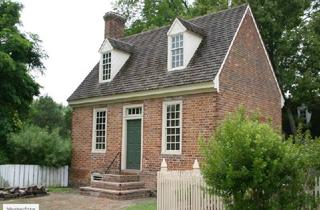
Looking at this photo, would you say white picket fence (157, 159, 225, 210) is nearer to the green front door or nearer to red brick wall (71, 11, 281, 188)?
red brick wall (71, 11, 281, 188)

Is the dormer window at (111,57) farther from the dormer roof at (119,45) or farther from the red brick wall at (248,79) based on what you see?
the red brick wall at (248,79)

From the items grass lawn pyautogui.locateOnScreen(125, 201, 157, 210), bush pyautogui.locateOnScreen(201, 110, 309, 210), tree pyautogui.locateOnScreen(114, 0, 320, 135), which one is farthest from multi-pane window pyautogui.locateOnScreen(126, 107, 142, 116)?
tree pyautogui.locateOnScreen(114, 0, 320, 135)

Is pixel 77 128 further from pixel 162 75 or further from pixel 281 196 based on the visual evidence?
pixel 281 196

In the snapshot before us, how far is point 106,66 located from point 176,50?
436 centimetres

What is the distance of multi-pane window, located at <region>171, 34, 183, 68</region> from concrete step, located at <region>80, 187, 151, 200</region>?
16.1 feet

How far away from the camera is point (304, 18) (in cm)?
2522

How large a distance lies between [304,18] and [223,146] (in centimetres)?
1969

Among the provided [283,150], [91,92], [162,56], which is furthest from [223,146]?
[91,92]

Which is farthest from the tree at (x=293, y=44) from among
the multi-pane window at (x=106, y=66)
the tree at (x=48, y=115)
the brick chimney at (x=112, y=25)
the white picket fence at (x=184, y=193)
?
the tree at (x=48, y=115)

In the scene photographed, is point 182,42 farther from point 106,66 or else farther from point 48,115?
point 48,115

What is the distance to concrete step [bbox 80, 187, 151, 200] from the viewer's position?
47.6 ft

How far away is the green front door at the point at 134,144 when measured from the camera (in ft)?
55.5

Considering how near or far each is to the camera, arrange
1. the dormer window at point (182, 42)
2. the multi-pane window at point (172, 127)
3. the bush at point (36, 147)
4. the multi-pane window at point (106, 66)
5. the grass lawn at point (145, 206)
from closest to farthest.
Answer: the grass lawn at point (145, 206), the multi-pane window at point (172, 127), the dormer window at point (182, 42), the bush at point (36, 147), the multi-pane window at point (106, 66)

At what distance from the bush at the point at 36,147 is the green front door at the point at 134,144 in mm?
3517
